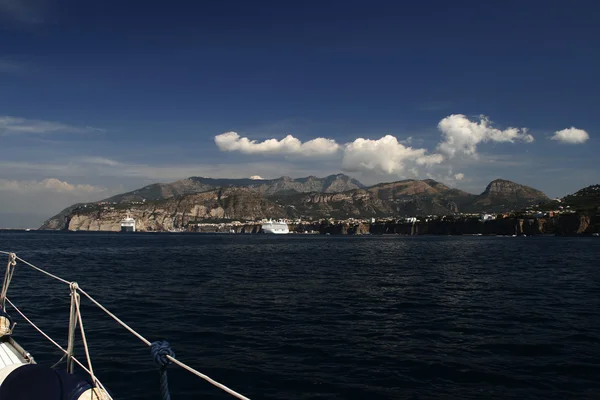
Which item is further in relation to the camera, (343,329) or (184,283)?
(184,283)

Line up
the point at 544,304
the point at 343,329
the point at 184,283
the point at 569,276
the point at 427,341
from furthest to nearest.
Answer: the point at 569,276 < the point at 184,283 < the point at 544,304 < the point at 343,329 < the point at 427,341

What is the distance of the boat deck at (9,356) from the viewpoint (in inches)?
395

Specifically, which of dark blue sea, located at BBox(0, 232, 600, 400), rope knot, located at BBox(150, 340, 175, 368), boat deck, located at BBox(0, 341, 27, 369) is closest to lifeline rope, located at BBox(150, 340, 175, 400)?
rope knot, located at BBox(150, 340, 175, 368)

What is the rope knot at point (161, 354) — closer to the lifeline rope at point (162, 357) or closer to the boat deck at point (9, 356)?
the lifeline rope at point (162, 357)

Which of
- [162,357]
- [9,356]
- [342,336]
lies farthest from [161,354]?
[342,336]

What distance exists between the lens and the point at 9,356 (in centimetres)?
1047

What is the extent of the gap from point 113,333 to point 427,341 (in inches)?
604

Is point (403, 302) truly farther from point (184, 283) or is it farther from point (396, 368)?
point (184, 283)

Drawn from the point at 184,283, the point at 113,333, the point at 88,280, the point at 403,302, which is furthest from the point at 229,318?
the point at 88,280

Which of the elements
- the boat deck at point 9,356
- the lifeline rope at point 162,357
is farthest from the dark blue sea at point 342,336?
the lifeline rope at point 162,357

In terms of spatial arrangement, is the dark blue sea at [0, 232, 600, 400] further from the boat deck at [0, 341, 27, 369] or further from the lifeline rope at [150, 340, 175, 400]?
the lifeline rope at [150, 340, 175, 400]

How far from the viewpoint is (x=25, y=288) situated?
115 feet

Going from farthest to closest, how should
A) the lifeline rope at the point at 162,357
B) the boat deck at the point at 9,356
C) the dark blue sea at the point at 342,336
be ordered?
the dark blue sea at the point at 342,336
the boat deck at the point at 9,356
the lifeline rope at the point at 162,357

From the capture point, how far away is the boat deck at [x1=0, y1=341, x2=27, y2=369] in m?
10.0
